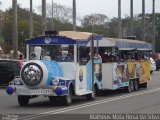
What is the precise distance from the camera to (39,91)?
18.2 metres

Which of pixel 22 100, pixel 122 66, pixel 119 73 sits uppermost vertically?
pixel 122 66

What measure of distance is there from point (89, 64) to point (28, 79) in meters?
3.33

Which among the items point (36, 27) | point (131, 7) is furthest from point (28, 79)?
point (36, 27)

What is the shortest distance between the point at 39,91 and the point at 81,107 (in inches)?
57.2

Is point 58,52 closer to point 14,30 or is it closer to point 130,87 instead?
point 130,87

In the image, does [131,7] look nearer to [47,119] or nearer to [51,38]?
[51,38]

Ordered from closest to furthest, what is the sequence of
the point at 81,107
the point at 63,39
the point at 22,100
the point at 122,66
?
the point at 81,107
the point at 22,100
the point at 63,39
the point at 122,66

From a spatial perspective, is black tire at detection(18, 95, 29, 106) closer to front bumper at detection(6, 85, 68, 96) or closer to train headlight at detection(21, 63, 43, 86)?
front bumper at detection(6, 85, 68, 96)

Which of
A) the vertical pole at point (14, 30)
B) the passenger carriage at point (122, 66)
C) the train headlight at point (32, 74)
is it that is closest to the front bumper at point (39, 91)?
the train headlight at point (32, 74)

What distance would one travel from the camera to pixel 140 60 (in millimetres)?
27922

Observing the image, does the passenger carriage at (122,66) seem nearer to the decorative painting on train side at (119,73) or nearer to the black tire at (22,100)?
the decorative painting on train side at (119,73)

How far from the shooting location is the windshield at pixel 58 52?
1942 cm

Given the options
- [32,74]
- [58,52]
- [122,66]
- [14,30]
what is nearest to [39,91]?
[32,74]

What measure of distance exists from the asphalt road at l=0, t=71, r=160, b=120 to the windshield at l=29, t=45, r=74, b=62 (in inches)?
62.3
